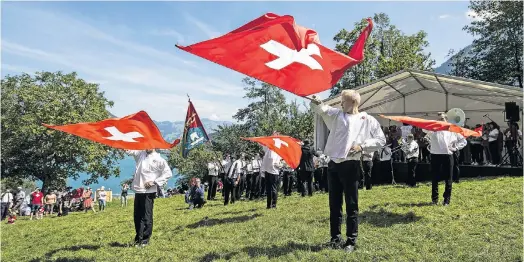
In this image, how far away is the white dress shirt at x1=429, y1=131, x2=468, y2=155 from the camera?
970cm

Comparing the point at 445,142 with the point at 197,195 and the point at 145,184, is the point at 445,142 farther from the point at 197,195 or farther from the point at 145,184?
the point at 197,195

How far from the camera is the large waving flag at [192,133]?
46.5 feet

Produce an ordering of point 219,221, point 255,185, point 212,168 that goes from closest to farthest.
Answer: point 219,221 → point 212,168 → point 255,185

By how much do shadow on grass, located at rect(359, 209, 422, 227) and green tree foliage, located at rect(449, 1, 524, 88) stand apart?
128 ft

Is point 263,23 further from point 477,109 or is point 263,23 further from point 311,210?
point 477,109

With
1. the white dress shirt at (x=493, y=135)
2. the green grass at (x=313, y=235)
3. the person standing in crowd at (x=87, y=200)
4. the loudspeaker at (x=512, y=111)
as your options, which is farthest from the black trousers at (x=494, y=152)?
the person standing in crowd at (x=87, y=200)

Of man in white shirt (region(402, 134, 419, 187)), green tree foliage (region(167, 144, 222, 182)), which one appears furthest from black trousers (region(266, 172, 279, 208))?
green tree foliage (region(167, 144, 222, 182))

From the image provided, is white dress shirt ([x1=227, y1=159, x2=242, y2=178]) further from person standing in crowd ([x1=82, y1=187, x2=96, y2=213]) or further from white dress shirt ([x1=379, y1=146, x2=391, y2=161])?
person standing in crowd ([x1=82, y1=187, x2=96, y2=213])

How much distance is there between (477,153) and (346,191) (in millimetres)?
16100

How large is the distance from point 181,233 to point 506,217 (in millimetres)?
7227

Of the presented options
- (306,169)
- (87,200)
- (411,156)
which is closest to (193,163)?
(87,200)

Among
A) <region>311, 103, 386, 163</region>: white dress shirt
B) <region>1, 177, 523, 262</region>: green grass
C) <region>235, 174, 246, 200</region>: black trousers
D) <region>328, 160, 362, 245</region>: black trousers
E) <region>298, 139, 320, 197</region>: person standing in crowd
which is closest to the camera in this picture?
<region>311, 103, 386, 163</region>: white dress shirt

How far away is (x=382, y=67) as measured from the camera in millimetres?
43625

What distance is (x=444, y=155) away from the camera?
9789 millimetres
